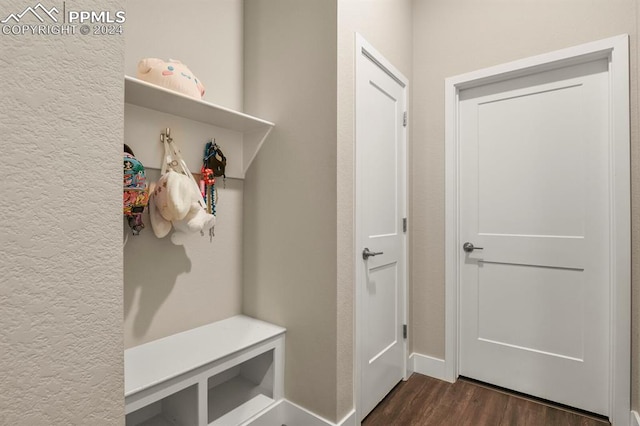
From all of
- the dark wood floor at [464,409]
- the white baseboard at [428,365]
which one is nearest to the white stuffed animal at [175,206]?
the dark wood floor at [464,409]

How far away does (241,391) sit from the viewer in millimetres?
1786

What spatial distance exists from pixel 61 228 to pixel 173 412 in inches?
47.0

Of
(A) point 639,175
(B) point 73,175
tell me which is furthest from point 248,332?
(A) point 639,175

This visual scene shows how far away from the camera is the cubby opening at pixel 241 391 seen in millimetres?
1587

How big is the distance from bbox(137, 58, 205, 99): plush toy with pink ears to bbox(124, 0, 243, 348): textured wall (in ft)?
0.40

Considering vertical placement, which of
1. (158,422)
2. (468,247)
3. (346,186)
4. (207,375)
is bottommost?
(158,422)

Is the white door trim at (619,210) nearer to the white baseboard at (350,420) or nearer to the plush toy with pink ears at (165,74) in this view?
the white baseboard at (350,420)

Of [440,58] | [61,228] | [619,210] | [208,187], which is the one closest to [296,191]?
[208,187]

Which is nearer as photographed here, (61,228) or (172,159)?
(61,228)

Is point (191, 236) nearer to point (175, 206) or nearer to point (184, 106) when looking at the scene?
point (175, 206)

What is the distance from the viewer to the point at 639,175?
5.50ft

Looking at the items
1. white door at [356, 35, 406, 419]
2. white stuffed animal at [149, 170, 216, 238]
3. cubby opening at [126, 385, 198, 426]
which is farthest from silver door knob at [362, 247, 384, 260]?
cubby opening at [126, 385, 198, 426]

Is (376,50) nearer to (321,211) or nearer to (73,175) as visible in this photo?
(321,211)

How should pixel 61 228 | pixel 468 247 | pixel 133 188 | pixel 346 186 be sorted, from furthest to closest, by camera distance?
pixel 468 247 < pixel 346 186 < pixel 133 188 < pixel 61 228
